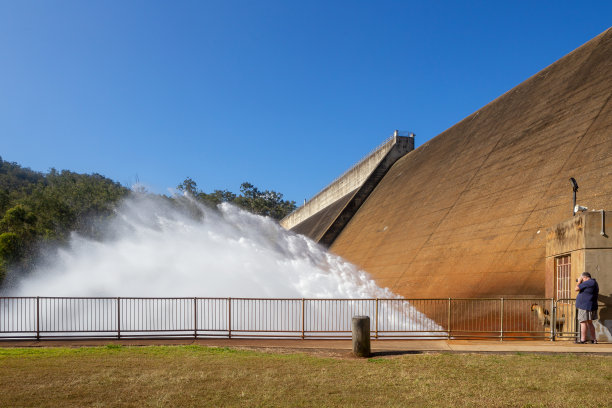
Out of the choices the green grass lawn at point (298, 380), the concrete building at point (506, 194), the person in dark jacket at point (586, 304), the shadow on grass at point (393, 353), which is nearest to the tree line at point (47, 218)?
the concrete building at point (506, 194)

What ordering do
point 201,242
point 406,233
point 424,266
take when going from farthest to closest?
point 201,242 < point 406,233 < point 424,266

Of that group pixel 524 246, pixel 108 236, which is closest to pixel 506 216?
pixel 524 246

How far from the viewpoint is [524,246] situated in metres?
16.2

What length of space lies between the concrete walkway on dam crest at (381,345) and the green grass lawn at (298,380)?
2.61 feet

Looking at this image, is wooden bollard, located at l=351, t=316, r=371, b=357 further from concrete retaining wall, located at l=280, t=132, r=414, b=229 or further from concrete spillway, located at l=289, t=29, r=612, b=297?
concrete retaining wall, located at l=280, t=132, r=414, b=229

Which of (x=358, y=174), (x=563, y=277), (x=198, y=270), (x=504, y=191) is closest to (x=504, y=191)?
(x=504, y=191)

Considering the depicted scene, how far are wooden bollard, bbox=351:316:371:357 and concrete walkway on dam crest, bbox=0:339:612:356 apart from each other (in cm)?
46

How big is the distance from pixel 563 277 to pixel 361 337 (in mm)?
6230

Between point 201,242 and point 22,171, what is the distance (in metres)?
148

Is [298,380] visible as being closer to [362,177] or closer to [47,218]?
[362,177]

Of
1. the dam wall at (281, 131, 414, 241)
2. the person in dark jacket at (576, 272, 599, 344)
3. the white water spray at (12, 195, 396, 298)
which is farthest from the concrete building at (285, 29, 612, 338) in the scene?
the dam wall at (281, 131, 414, 241)

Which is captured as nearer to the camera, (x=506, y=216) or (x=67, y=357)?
(x=67, y=357)

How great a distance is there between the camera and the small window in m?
12.6

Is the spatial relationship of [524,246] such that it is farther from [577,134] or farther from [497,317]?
[577,134]
